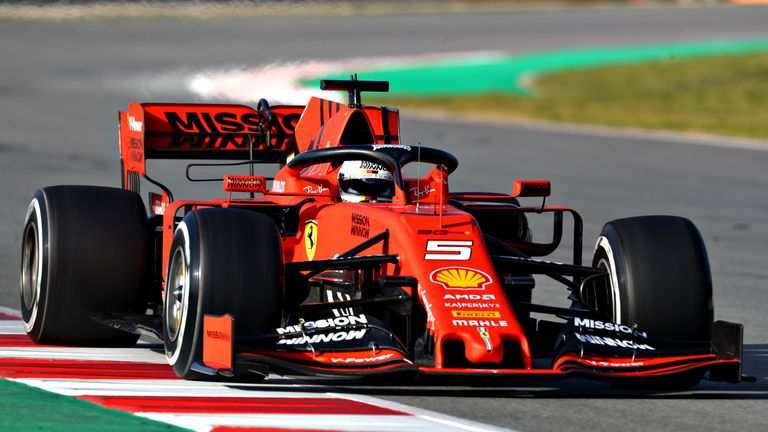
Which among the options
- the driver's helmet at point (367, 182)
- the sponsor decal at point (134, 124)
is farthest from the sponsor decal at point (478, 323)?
the sponsor decal at point (134, 124)

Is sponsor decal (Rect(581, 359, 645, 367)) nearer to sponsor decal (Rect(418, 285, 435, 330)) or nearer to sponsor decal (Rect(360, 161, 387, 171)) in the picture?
sponsor decal (Rect(418, 285, 435, 330))

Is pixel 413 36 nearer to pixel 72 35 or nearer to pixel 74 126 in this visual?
pixel 72 35

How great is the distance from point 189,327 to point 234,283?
0.32 m

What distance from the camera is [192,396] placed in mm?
7039

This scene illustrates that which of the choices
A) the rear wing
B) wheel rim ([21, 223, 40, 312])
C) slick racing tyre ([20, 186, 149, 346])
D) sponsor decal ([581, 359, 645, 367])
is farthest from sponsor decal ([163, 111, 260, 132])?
sponsor decal ([581, 359, 645, 367])

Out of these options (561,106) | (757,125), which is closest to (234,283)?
(757,125)

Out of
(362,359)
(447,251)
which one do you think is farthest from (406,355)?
(447,251)

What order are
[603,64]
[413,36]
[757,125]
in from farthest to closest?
[413,36], [603,64], [757,125]

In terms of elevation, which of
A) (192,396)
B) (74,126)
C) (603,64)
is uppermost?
(603,64)

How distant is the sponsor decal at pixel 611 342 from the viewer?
287 inches

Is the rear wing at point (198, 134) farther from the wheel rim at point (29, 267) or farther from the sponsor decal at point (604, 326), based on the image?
the sponsor decal at point (604, 326)

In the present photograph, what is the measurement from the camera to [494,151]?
23391mm

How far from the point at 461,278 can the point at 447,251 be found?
7.5 inches

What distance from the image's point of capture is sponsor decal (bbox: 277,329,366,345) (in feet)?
23.3
